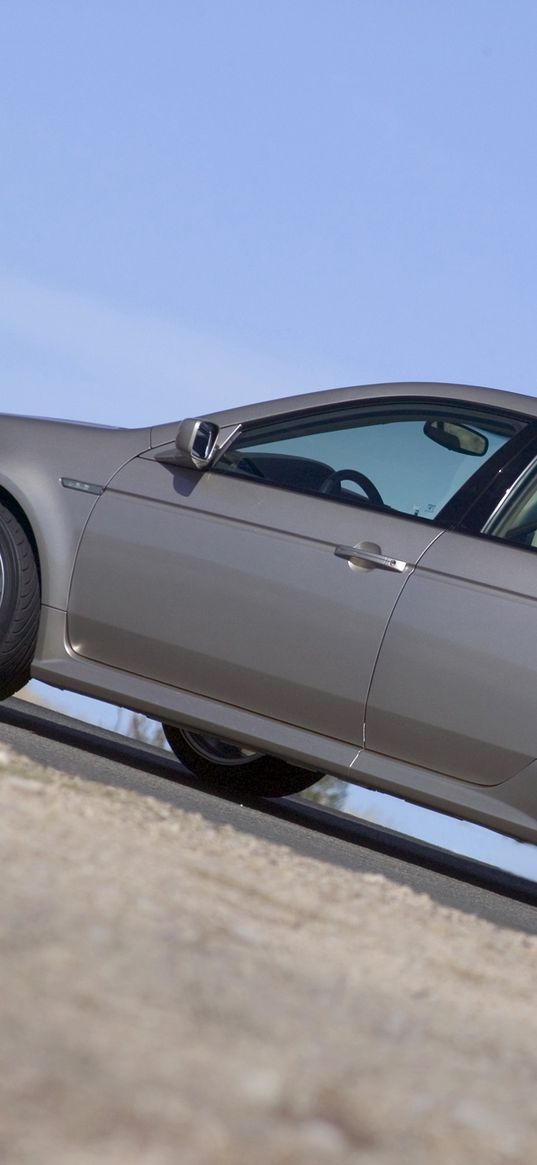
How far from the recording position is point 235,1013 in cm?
Result: 230

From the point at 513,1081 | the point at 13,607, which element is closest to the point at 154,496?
the point at 13,607

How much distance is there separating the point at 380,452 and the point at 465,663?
0.84 metres

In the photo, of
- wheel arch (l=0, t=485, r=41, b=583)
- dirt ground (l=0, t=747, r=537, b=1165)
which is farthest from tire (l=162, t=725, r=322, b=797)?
dirt ground (l=0, t=747, r=537, b=1165)

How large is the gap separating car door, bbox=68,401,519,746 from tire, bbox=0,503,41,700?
0.15 meters

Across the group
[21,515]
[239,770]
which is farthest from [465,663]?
[239,770]

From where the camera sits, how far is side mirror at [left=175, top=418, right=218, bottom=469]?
5375mm

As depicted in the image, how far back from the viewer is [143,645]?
5.37 metres

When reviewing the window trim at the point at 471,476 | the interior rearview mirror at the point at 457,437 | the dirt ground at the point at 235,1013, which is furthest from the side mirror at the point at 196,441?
the dirt ground at the point at 235,1013

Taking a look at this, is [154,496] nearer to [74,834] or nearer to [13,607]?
[13,607]

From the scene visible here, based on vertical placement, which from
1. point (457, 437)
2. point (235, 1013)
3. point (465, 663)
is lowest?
point (235, 1013)

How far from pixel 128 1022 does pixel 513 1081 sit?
0.64 m

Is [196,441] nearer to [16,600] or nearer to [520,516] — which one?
[16,600]

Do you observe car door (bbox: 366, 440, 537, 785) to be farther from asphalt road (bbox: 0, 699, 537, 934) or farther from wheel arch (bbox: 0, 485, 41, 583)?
wheel arch (bbox: 0, 485, 41, 583)

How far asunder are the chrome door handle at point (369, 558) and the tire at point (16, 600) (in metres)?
1.16
